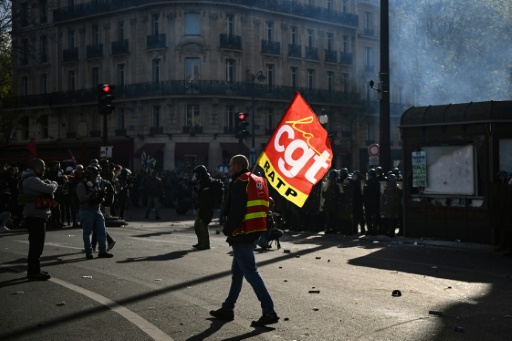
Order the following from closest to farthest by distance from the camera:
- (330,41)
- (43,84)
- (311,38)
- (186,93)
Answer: (186,93)
(311,38)
(330,41)
(43,84)

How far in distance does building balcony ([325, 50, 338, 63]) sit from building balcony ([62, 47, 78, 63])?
1787cm

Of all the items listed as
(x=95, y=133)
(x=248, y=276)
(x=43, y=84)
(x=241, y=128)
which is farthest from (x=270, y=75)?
(x=248, y=276)

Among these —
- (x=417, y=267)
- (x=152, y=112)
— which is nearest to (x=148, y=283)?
(x=417, y=267)

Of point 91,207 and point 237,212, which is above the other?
point 237,212

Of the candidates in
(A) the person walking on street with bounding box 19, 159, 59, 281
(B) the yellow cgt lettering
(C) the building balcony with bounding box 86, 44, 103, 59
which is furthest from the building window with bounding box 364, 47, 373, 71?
(B) the yellow cgt lettering

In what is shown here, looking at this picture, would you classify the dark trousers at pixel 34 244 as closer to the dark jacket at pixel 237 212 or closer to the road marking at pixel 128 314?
the road marking at pixel 128 314

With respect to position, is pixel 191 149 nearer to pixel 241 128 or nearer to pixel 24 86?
pixel 24 86

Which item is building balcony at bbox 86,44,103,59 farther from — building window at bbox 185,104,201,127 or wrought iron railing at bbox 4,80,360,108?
building window at bbox 185,104,201,127

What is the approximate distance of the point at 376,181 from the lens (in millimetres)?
19438

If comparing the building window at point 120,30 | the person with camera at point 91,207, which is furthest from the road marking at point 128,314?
the building window at point 120,30

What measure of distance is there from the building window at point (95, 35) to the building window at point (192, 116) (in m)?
9.49

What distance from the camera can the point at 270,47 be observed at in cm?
5447

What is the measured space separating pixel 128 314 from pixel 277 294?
2.10 m

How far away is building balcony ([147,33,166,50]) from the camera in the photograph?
5197 cm
